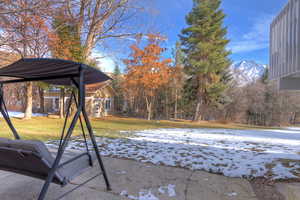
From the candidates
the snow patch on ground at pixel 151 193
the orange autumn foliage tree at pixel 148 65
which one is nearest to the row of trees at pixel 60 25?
the orange autumn foliage tree at pixel 148 65

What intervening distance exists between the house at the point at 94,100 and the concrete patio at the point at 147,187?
1348cm

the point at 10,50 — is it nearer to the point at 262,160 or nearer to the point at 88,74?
the point at 88,74

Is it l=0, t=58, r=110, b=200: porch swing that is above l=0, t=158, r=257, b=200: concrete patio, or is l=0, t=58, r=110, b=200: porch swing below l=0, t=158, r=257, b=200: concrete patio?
above

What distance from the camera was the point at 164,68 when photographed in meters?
13.8

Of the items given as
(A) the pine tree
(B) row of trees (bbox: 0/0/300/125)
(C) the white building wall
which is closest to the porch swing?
(B) row of trees (bbox: 0/0/300/125)

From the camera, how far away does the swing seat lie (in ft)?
4.89

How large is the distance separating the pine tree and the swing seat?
13610 mm

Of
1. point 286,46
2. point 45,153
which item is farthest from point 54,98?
point 286,46

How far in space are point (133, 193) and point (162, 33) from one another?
1048 cm

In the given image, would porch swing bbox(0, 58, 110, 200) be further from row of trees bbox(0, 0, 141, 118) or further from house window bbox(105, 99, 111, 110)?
house window bbox(105, 99, 111, 110)

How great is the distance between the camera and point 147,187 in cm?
228

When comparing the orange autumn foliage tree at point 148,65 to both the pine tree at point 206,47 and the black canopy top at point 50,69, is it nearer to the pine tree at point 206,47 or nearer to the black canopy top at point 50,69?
the pine tree at point 206,47

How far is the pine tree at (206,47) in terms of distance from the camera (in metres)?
14.2

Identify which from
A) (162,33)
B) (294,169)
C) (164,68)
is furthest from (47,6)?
(164,68)
